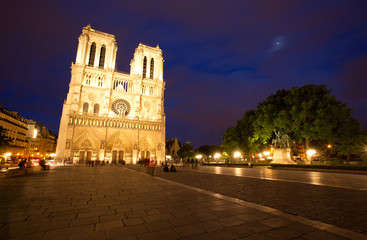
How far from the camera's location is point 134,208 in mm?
4594

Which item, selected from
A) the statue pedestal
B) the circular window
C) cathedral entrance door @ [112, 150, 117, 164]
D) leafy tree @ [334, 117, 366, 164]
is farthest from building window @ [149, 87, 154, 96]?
leafy tree @ [334, 117, 366, 164]

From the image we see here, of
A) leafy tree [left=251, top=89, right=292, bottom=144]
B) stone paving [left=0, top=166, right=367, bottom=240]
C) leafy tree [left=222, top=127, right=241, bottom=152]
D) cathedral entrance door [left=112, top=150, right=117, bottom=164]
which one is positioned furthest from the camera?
cathedral entrance door [left=112, top=150, right=117, bottom=164]

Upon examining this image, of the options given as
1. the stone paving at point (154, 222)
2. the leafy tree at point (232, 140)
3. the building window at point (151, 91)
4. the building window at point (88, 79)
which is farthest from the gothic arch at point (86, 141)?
the stone paving at point (154, 222)

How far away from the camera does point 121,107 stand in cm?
4994

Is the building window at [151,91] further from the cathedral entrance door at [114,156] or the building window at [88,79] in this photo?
the cathedral entrance door at [114,156]

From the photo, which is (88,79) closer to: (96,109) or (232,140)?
(96,109)

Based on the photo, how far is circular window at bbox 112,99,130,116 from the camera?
49.0 meters

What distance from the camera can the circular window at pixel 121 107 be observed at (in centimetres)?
4903

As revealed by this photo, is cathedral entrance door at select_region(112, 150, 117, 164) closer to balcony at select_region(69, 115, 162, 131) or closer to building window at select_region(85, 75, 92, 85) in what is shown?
balcony at select_region(69, 115, 162, 131)

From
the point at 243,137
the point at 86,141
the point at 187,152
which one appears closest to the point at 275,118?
the point at 243,137

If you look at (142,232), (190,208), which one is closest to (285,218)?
(190,208)

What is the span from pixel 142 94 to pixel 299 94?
3928 centimetres

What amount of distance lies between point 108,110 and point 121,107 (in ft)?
13.3

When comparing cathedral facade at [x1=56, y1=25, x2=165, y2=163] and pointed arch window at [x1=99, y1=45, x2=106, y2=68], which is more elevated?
pointed arch window at [x1=99, y1=45, x2=106, y2=68]
